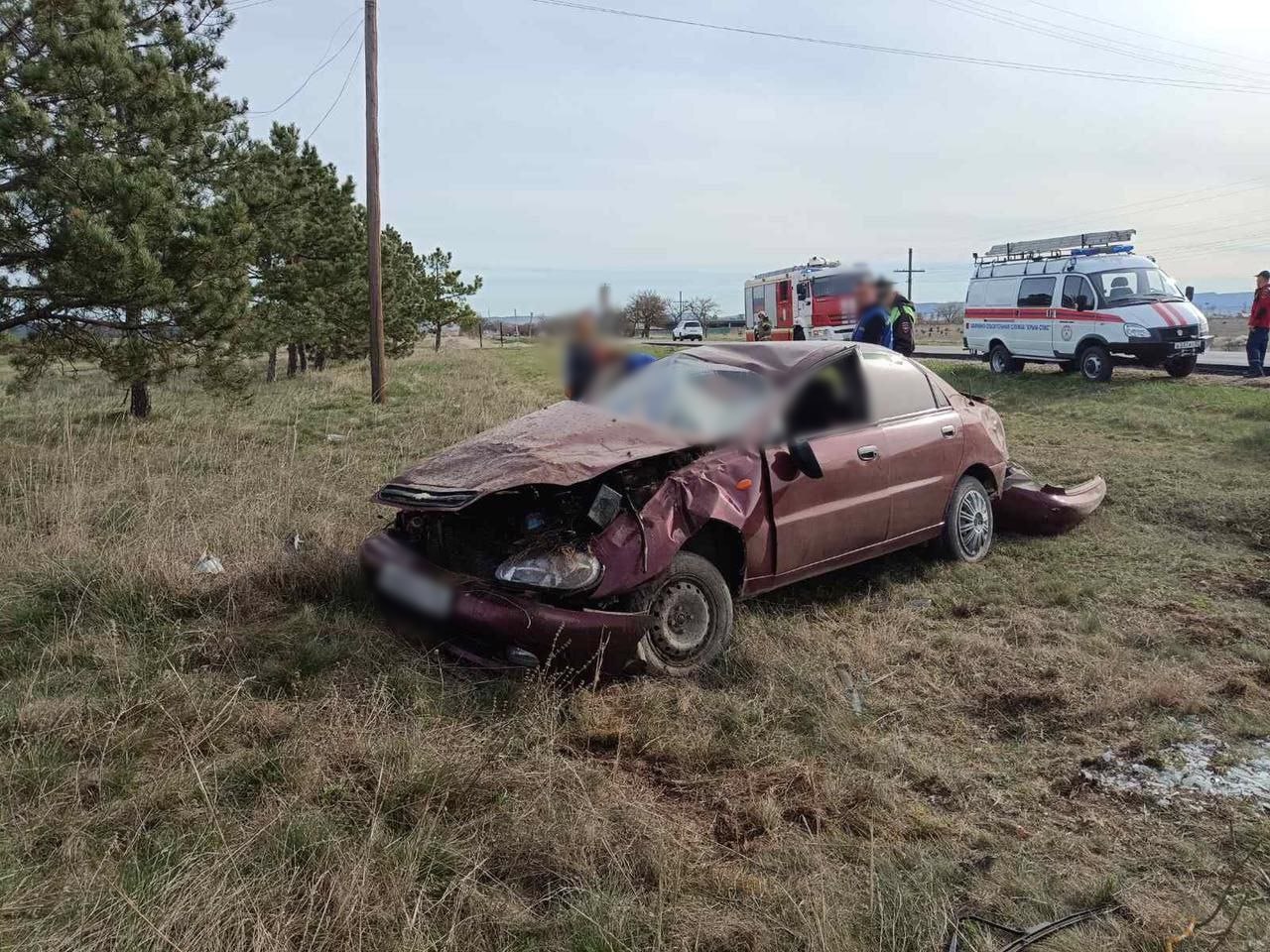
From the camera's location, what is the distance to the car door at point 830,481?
4129 millimetres

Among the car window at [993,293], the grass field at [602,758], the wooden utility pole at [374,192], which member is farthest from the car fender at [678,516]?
the car window at [993,293]

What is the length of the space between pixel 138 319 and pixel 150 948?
7517 millimetres

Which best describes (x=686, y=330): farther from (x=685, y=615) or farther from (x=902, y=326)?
(x=902, y=326)

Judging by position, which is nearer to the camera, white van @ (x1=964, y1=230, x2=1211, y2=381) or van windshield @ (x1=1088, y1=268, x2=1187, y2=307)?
white van @ (x1=964, y1=230, x2=1211, y2=381)

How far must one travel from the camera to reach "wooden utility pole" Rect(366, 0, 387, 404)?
1338cm

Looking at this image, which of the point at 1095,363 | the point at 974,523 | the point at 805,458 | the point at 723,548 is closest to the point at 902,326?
the point at 974,523

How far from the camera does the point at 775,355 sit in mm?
4551

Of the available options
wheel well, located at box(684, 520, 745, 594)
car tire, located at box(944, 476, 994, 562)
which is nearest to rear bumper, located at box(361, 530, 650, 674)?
wheel well, located at box(684, 520, 745, 594)

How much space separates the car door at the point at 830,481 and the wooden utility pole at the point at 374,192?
10.4 metres

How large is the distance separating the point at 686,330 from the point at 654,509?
1.00 meters

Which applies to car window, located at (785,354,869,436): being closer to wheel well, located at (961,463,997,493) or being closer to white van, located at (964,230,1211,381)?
wheel well, located at (961,463,997,493)

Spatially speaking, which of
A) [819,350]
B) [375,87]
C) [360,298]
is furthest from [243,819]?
[360,298]

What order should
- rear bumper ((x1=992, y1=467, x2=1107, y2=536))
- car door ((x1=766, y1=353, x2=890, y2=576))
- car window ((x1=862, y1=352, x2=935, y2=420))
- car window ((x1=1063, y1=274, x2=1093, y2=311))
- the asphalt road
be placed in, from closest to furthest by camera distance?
1. the asphalt road
2. car door ((x1=766, y1=353, x2=890, y2=576))
3. car window ((x1=862, y1=352, x2=935, y2=420))
4. rear bumper ((x1=992, y1=467, x2=1107, y2=536))
5. car window ((x1=1063, y1=274, x2=1093, y2=311))

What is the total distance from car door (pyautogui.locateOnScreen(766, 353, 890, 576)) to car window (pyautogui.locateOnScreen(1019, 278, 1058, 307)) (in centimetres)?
1252
